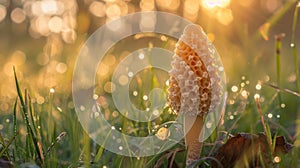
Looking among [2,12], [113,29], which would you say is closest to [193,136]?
[113,29]

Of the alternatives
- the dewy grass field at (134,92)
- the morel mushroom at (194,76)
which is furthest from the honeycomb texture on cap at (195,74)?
the dewy grass field at (134,92)

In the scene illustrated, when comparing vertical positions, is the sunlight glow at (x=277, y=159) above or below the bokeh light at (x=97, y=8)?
below

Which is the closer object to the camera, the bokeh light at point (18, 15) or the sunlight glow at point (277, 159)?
the sunlight glow at point (277, 159)

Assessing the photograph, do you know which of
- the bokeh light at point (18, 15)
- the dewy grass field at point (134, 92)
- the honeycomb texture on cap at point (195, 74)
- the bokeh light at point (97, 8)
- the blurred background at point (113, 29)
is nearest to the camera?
the honeycomb texture on cap at point (195, 74)

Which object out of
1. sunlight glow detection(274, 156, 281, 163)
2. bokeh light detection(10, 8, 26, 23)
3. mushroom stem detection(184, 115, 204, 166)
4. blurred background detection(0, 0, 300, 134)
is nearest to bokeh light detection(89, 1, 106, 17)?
A: blurred background detection(0, 0, 300, 134)

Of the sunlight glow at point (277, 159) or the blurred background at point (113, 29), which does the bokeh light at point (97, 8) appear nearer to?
the blurred background at point (113, 29)

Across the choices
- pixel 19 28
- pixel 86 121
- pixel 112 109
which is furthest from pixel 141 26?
pixel 86 121
